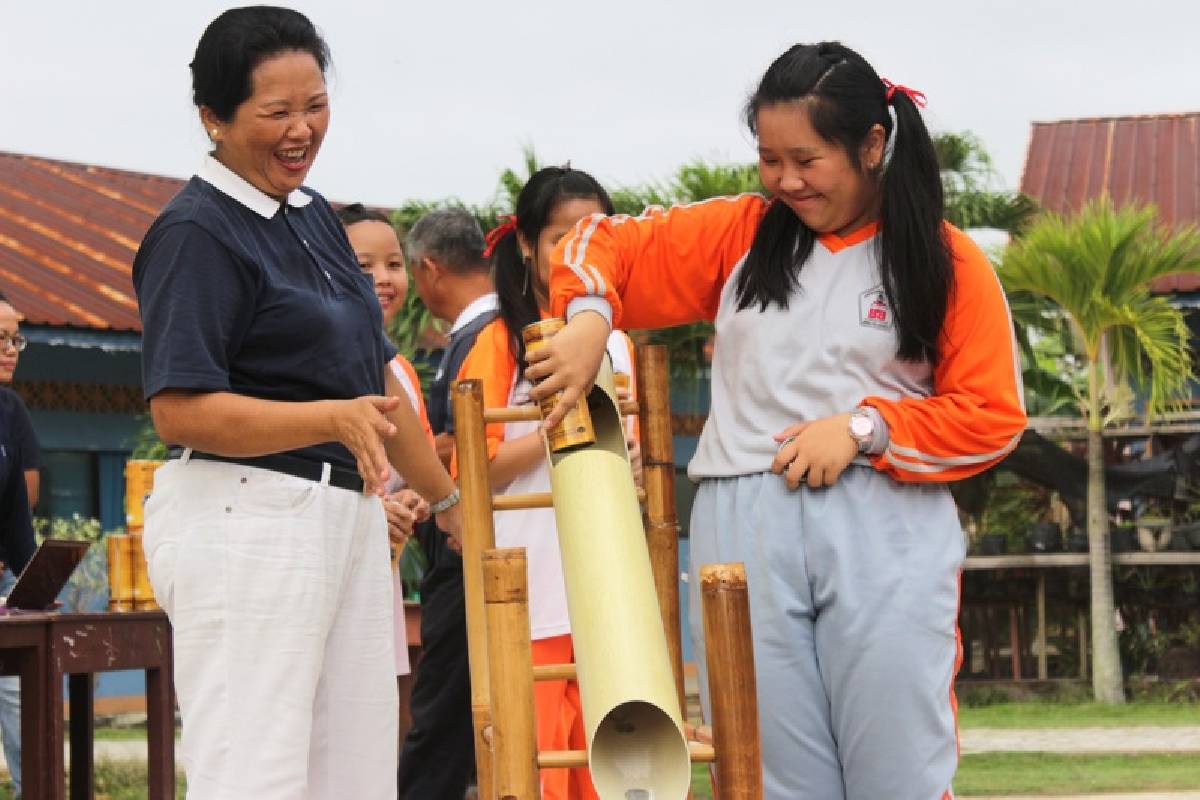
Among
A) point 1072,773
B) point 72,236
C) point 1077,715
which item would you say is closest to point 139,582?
point 1072,773

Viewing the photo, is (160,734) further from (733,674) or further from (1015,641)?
(1015,641)

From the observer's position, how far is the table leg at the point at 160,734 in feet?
17.5

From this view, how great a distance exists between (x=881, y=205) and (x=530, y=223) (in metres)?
1.41

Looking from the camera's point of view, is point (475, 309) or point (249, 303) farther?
point (475, 309)

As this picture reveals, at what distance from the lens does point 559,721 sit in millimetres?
3867

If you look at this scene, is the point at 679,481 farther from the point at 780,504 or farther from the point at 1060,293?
the point at 780,504

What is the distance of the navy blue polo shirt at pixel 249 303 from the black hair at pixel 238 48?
11 cm

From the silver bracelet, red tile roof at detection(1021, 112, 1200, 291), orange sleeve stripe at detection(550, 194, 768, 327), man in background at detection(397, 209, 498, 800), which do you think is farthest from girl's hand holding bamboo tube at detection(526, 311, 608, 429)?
red tile roof at detection(1021, 112, 1200, 291)

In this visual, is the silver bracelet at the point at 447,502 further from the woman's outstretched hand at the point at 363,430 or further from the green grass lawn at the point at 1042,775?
the green grass lawn at the point at 1042,775

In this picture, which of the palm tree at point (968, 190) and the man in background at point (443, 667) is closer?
the man in background at point (443, 667)

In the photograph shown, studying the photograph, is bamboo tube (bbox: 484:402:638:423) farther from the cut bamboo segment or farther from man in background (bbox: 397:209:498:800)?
man in background (bbox: 397:209:498:800)

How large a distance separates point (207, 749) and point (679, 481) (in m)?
7.31

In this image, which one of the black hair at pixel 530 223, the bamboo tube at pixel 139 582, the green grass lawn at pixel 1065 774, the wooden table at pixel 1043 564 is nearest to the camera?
the black hair at pixel 530 223

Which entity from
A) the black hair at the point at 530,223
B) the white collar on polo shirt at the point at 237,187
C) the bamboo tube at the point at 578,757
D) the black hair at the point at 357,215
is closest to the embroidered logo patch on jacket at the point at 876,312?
the bamboo tube at the point at 578,757
